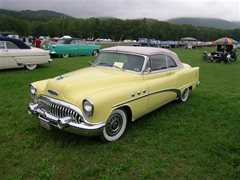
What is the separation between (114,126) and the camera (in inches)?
158

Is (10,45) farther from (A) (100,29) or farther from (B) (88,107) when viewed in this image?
(A) (100,29)

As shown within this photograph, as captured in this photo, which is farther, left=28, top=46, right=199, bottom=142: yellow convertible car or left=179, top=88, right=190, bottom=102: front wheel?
left=179, top=88, right=190, bottom=102: front wheel

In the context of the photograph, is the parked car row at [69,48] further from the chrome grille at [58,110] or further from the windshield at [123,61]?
the chrome grille at [58,110]

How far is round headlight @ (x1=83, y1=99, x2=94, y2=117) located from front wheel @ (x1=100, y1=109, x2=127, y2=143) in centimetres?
50

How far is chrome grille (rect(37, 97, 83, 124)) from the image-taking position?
3.54m

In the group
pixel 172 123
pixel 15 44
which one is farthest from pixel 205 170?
pixel 15 44

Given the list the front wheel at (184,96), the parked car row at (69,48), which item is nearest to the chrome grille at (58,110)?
the front wheel at (184,96)

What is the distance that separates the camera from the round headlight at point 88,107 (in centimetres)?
341

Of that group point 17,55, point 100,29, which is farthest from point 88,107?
point 100,29

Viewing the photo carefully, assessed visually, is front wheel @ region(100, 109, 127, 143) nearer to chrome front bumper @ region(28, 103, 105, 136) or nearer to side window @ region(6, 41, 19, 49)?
chrome front bumper @ region(28, 103, 105, 136)

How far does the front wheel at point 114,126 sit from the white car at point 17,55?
7832 millimetres

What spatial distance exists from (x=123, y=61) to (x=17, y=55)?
7.08m

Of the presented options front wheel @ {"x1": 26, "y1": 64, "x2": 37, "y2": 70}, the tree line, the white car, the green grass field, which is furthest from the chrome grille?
the tree line

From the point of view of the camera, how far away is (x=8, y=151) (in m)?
3.67
